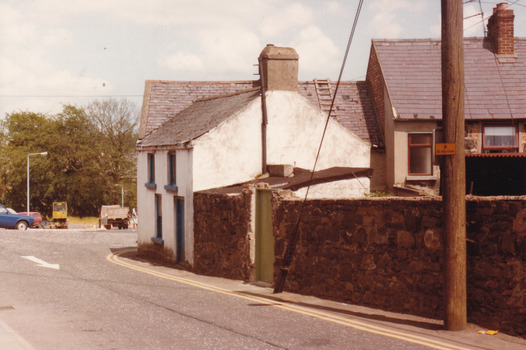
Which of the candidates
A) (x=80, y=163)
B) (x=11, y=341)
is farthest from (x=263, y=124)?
(x=80, y=163)

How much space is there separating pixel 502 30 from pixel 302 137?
38.8ft

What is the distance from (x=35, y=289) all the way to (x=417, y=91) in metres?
17.9

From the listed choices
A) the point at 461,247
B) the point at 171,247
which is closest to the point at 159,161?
the point at 171,247

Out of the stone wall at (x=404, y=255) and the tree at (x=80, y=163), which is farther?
the tree at (x=80, y=163)

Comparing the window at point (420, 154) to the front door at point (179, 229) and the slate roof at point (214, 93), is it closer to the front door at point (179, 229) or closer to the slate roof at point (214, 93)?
the slate roof at point (214, 93)

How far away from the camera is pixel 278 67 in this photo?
20750mm

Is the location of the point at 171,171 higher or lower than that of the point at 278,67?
lower

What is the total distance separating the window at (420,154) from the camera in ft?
82.2

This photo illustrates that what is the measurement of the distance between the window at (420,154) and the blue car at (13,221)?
94.3ft

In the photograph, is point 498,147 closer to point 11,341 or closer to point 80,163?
point 11,341

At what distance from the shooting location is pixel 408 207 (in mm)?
10508

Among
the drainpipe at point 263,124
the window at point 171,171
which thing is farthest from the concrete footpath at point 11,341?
the window at point 171,171

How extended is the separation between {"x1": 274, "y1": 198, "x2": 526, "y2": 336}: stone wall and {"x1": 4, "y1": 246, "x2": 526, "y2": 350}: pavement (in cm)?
26

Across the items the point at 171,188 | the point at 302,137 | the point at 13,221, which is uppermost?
the point at 302,137
